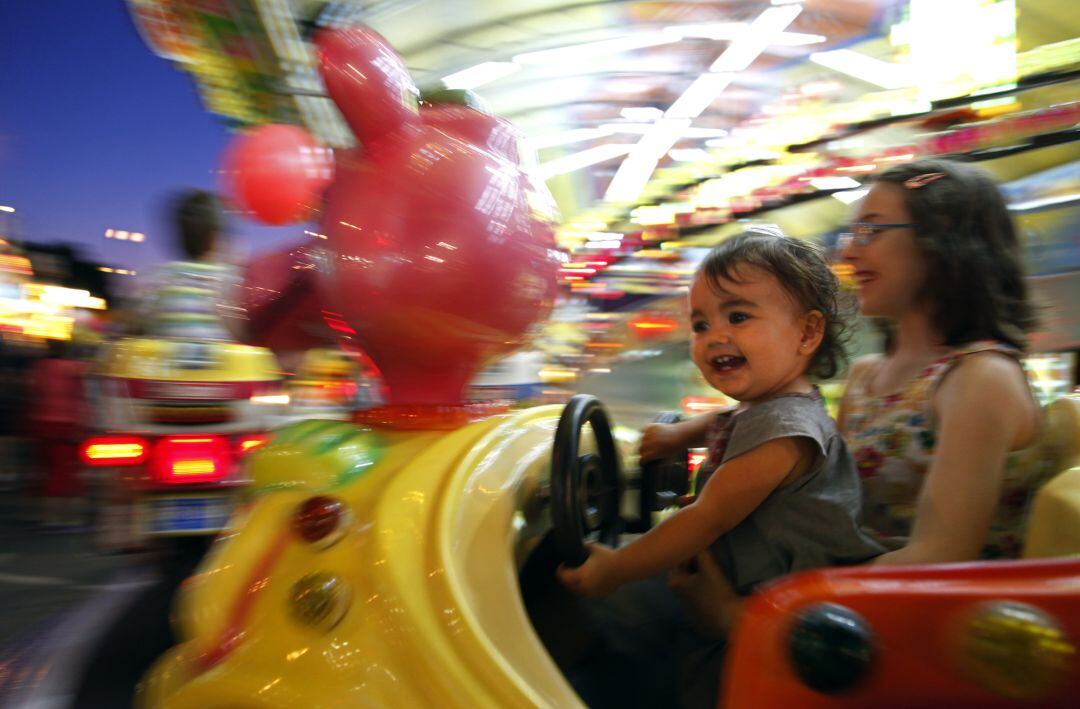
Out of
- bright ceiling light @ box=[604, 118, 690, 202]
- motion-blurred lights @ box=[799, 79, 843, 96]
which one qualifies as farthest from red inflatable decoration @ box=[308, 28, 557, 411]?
bright ceiling light @ box=[604, 118, 690, 202]

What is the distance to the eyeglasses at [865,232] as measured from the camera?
1.31 m

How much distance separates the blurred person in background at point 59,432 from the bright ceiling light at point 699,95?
209 inches

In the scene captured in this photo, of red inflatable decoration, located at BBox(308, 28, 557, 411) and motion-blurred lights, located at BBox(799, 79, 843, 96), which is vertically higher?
motion-blurred lights, located at BBox(799, 79, 843, 96)

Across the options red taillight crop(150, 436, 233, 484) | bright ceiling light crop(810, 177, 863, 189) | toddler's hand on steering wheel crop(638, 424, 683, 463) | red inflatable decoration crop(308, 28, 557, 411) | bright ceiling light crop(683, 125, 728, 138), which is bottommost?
red taillight crop(150, 436, 233, 484)

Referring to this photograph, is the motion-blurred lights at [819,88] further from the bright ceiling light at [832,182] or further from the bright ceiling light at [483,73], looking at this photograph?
the bright ceiling light at [483,73]

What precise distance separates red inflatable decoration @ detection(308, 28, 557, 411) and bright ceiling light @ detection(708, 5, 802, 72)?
5143 millimetres

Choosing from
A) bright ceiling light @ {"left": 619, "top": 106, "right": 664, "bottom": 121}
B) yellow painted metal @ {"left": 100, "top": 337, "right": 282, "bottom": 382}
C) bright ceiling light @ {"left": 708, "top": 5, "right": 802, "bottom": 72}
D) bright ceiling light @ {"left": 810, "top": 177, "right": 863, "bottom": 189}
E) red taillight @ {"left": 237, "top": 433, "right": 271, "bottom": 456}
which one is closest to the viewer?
yellow painted metal @ {"left": 100, "top": 337, "right": 282, "bottom": 382}

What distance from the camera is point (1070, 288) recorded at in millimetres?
4957

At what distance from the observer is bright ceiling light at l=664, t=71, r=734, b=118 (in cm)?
653

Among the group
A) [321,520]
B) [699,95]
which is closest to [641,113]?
[699,95]

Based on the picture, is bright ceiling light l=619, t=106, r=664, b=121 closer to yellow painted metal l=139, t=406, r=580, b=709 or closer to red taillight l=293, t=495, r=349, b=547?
yellow painted metal l=139, t=406, r=580, b=709

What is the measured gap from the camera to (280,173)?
1271mm

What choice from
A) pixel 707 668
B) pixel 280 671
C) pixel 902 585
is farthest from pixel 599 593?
pixel 902 585

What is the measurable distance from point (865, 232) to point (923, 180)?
13cm
